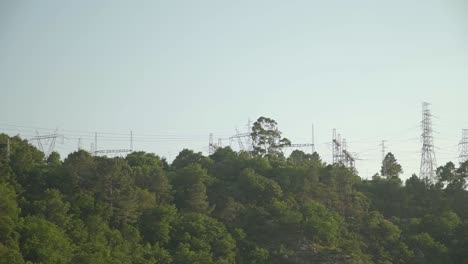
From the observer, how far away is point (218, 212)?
46906 millimetres

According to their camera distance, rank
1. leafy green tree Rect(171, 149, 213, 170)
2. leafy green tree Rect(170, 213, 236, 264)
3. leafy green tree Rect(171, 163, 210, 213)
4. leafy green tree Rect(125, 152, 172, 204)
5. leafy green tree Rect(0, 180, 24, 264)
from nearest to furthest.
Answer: leafy green tree Rect(0, 180, 24, 264) → leafy green tree Rect(170, 213, 236, 264) → leafy green tree Rect(171, 163, 210, 213) → leafy green tree Rect(125, 152, 172, 204) → leafy green tree Rect(171, 149, 213, 170)

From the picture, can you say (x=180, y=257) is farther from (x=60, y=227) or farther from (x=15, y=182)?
(x=15, y=182)

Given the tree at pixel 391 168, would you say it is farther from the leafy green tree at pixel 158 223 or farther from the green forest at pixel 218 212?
the leafy green tree at pixel 158 223

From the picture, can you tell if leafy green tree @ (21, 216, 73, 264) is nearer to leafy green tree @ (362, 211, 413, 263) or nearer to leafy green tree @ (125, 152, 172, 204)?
leafy green tree @ (125, 152, 172, 204)

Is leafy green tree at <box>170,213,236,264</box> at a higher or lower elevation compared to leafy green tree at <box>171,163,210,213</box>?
lower

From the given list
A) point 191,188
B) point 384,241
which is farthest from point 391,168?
point 191,188

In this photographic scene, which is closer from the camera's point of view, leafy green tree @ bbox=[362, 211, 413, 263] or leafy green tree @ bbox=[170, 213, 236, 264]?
leafy green tree @ bbox=[170, 213, 236, 264]

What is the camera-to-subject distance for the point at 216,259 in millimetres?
39125

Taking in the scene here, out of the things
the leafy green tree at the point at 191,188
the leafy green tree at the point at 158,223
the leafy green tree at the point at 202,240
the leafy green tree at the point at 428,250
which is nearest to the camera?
the leafy green tree at the point at 202,240

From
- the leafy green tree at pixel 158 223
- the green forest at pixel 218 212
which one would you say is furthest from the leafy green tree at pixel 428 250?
the leafy green tree at pixel 158 223

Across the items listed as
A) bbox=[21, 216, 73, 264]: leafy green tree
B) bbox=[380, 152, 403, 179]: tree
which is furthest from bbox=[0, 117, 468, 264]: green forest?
bbox=[380, 152, 403, 179]: tree

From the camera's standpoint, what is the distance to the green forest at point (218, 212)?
36.4 m

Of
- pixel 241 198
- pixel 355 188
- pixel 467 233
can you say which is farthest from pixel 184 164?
pixel 467 233

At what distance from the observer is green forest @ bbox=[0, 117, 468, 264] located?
36.4m
